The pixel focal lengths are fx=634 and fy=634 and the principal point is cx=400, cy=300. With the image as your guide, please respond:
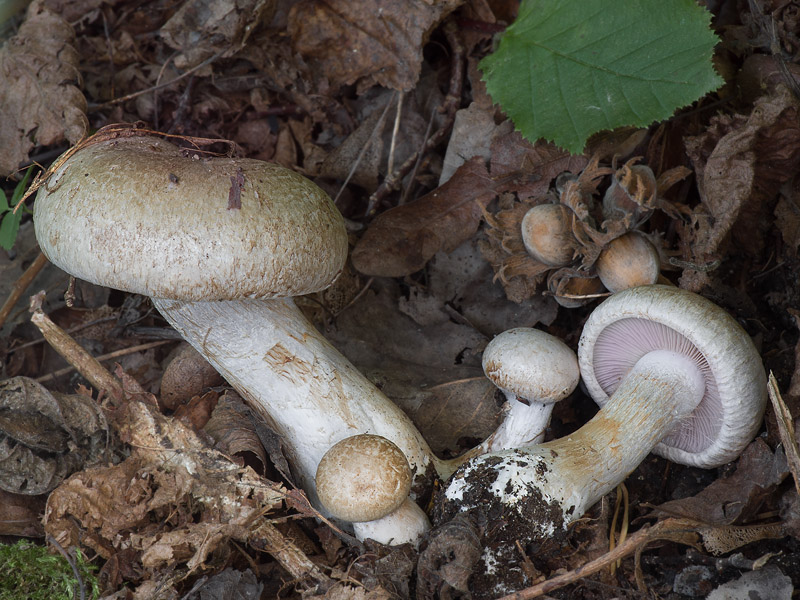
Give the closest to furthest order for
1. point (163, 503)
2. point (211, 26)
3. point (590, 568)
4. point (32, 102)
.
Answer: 1. point (590, 568)
2. point (163, 503)
3. point (32, 102)
4. point (211, 26)

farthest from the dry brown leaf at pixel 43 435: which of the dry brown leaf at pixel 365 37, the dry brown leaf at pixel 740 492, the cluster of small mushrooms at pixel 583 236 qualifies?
the dry brown leaf at pixel 740 492

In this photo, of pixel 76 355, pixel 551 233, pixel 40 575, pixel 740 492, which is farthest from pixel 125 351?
pixel 740 492

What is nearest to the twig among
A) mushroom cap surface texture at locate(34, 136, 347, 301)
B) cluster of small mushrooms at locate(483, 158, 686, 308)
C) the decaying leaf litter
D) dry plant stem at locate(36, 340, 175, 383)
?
the decaying leaf litter

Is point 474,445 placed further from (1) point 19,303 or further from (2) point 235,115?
(1) point 19,303

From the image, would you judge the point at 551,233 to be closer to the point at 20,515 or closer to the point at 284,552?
the point at 284,552

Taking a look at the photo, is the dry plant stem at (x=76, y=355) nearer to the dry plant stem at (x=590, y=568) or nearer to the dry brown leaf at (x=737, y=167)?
the dry plant stem at (x=590, y=568)

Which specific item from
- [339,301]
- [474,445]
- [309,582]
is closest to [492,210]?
[339,301]
